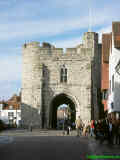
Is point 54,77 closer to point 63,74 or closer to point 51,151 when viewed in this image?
point 63,74

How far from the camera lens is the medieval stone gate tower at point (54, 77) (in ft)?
154

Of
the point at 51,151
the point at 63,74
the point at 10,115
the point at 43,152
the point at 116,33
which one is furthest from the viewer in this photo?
the point at 10,115

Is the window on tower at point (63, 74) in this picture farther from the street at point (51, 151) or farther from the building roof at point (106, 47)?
the street at point (51, 151)

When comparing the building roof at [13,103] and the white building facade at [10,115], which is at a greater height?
the building roof at [13,103]

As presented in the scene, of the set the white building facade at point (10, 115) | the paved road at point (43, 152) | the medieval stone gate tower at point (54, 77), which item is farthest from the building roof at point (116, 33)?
the white building facade at point (10, 115)

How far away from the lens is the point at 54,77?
4762 cm

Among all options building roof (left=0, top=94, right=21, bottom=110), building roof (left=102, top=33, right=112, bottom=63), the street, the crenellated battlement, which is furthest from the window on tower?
building roof (left=0, top=94, right=21, bottom=110)

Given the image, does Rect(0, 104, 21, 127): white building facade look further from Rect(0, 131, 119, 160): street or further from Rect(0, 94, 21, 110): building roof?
Rect(0, 131, 119, 160): street

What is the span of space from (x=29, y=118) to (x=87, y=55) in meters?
10.7

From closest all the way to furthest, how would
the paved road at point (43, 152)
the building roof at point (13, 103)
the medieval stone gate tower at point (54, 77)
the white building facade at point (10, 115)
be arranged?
the paved road at point (43, 152), the medieval stone gate tower at point (54, 77), the white building facade at point (10, 115), the building roof at point (13, 103)

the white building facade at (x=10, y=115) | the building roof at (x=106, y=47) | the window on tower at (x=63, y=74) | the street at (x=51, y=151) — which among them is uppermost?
the building roof at (x=106, y=47)

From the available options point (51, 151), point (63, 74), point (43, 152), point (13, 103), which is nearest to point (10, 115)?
point (13, 103)

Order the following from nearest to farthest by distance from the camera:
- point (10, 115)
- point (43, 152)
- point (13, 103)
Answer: point (43, 152), point (10, 115), point (13, 103)

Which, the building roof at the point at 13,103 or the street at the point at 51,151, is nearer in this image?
the street at the point at 51,151
